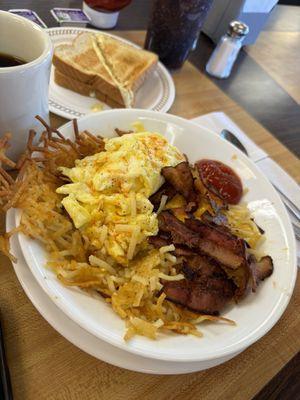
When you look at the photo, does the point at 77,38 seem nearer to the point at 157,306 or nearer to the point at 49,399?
the point at 157,306

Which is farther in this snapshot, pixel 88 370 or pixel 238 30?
pixel 238 30

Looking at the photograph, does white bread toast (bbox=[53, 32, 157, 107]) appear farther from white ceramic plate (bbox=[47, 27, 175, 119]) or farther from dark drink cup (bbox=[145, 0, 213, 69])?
dark drink cup (bbox=[145, 0, 213, 69])

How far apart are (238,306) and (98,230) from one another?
0.44 m

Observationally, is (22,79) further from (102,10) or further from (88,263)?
(102,10)

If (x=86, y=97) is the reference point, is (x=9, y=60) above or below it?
above

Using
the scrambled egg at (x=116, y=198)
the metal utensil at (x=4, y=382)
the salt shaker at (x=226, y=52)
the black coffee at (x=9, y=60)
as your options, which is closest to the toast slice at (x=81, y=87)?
the black coffee at (x=9, y=60)

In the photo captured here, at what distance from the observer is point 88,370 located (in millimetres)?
921

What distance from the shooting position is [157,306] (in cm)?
95

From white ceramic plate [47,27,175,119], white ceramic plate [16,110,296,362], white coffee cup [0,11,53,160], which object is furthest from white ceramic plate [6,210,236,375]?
white ceramic plate [47,27,175,119]

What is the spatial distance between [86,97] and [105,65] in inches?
8.2

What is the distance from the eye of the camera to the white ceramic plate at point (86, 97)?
1545 mm

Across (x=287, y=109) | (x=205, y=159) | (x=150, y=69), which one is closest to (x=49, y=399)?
(x=205, y=159)

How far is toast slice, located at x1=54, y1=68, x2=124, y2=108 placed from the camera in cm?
168

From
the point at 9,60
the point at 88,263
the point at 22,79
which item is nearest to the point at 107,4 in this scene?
the point at 9,60
